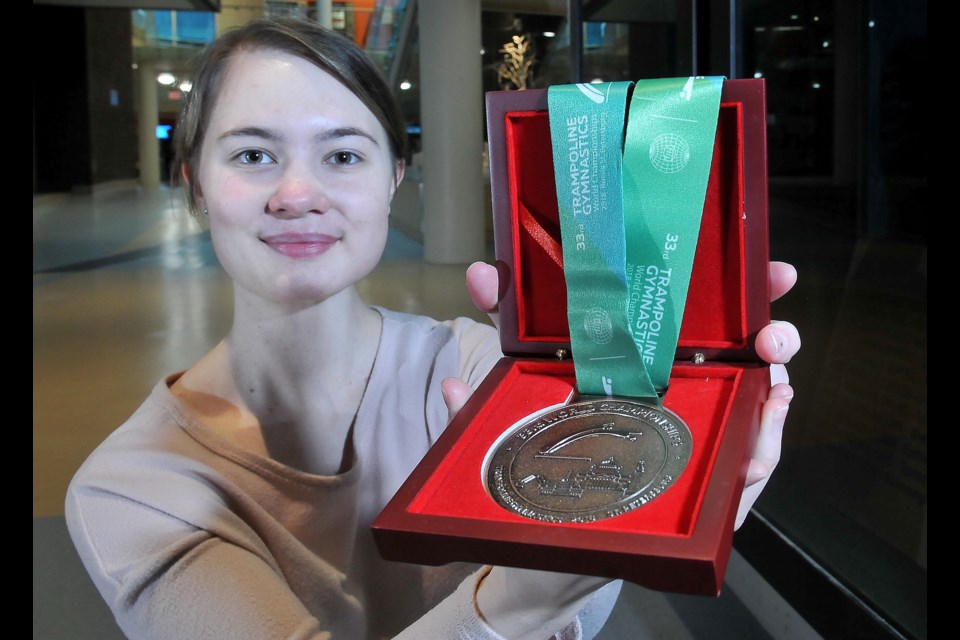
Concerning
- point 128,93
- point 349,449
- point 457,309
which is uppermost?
point 128,93

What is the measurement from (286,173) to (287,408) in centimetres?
25

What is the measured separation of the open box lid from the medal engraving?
0.09 metres

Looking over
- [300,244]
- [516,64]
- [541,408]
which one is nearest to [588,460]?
[541,408]

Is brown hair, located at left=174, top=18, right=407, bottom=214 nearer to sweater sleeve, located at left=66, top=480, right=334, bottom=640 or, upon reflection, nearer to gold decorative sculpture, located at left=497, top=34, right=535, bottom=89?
sweater sleeve, located at left=66, top=480, right=334, bottom=640

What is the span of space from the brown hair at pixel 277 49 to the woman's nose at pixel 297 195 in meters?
0.09

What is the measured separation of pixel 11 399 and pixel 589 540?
0.83 m

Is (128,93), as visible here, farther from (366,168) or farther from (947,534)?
(947,534)

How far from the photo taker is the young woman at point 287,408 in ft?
2.59

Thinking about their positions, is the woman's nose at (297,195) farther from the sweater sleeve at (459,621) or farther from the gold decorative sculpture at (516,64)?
the gold decorative sculpture at (516,64)

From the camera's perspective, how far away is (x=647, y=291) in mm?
687

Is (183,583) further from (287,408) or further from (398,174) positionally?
(398,174)

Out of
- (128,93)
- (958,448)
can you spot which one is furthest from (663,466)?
(128,93)

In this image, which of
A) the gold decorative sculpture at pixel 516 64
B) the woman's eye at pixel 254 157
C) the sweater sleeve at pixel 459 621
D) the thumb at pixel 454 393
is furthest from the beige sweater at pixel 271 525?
the gold decorative sculpture at pixel 516 64

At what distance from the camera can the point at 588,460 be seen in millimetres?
617
